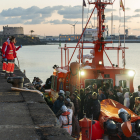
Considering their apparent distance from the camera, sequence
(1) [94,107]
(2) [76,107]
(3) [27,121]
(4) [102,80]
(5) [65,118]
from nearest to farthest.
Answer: (3) [27,121] → (5) [65,118] → (1) [94,107] → (2) [76,107] → (4) [102,80]

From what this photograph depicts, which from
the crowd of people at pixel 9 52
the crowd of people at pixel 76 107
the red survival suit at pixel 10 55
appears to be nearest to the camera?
the crowd of people at pixel 76 107

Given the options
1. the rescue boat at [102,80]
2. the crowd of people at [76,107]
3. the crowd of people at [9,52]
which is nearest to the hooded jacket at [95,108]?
the crowd of people at [76,107]

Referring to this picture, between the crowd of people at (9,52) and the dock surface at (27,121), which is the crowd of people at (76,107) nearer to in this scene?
the dock surface at (27,121)

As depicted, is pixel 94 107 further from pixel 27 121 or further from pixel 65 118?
pixel 27 121

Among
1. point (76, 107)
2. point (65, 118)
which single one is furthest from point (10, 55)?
point (65, 118)

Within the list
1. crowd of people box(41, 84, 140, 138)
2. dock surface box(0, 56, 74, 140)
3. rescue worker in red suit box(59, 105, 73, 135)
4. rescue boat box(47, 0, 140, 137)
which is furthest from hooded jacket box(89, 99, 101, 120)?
dock surface box(0, 56, 74, 140)

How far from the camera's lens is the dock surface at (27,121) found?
10.9ft

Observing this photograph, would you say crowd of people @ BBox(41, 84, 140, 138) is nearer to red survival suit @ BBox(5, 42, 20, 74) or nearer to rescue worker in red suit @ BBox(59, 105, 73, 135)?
rescue worker in red suit @ BBox(59, 105, 73, 135)

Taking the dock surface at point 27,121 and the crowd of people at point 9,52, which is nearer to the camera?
the dock surface at point 27,121

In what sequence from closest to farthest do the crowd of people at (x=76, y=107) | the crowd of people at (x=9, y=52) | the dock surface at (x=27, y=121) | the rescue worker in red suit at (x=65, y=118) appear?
the dock surface at (x=27, y=121) → the rescue worker in red suit at (x=65, y=118) → the crowd of people at (x=76, y=107) → the crowd of people at (x=9, y=52)

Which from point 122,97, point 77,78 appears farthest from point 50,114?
point 77,78

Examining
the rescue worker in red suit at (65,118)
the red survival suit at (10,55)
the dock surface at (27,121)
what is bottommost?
the rescue worker in red suit at (65,118)

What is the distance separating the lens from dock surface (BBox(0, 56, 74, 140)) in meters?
3.31

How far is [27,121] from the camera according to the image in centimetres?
392
